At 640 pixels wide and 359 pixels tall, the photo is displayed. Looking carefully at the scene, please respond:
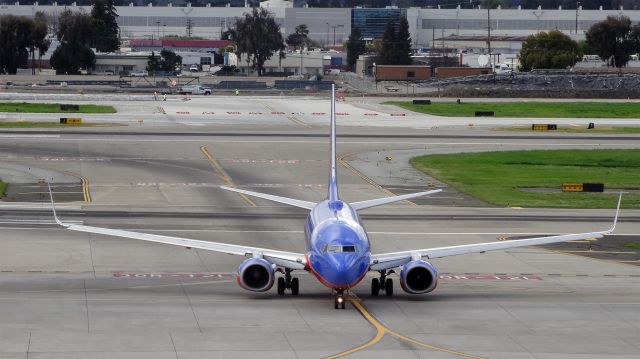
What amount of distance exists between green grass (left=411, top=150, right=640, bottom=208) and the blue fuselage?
34133 mm

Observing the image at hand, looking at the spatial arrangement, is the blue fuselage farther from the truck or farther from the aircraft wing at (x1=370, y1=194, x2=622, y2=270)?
the truck

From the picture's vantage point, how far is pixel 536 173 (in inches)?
3602

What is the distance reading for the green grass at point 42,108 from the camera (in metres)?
142

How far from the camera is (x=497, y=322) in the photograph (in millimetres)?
40406

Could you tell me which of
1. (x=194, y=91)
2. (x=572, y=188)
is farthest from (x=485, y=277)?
(x=194, y=91)

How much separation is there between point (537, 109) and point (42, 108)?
203ft

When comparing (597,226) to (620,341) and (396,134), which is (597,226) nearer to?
(620,341)

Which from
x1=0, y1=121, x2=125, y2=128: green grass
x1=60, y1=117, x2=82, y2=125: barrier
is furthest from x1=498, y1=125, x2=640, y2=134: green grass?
x1=60, y1=117, x2=82, y2=125: barrier

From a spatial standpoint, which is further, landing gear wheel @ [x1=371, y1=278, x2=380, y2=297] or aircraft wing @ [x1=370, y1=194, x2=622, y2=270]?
landing gear wheel @ [x1=371, y1=278, x2=380, y2=297]

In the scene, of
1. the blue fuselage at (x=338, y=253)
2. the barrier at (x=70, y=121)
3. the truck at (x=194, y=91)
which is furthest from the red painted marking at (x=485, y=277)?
the truck at (x=194, y=91)

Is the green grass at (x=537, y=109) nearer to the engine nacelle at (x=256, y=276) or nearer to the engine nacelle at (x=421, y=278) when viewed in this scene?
the engine nacelle at (x=421, y=278)

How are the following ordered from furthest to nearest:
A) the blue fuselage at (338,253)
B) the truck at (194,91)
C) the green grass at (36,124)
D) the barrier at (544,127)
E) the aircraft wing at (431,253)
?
the truck at (194,91) → the barrier at (544,127) → the green grass at (36,124) → the aircraft wing at (431,253) → the blue fuselage at (338,253)

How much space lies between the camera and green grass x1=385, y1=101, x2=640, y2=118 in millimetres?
150375

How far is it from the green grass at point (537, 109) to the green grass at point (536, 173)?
44.7 m
